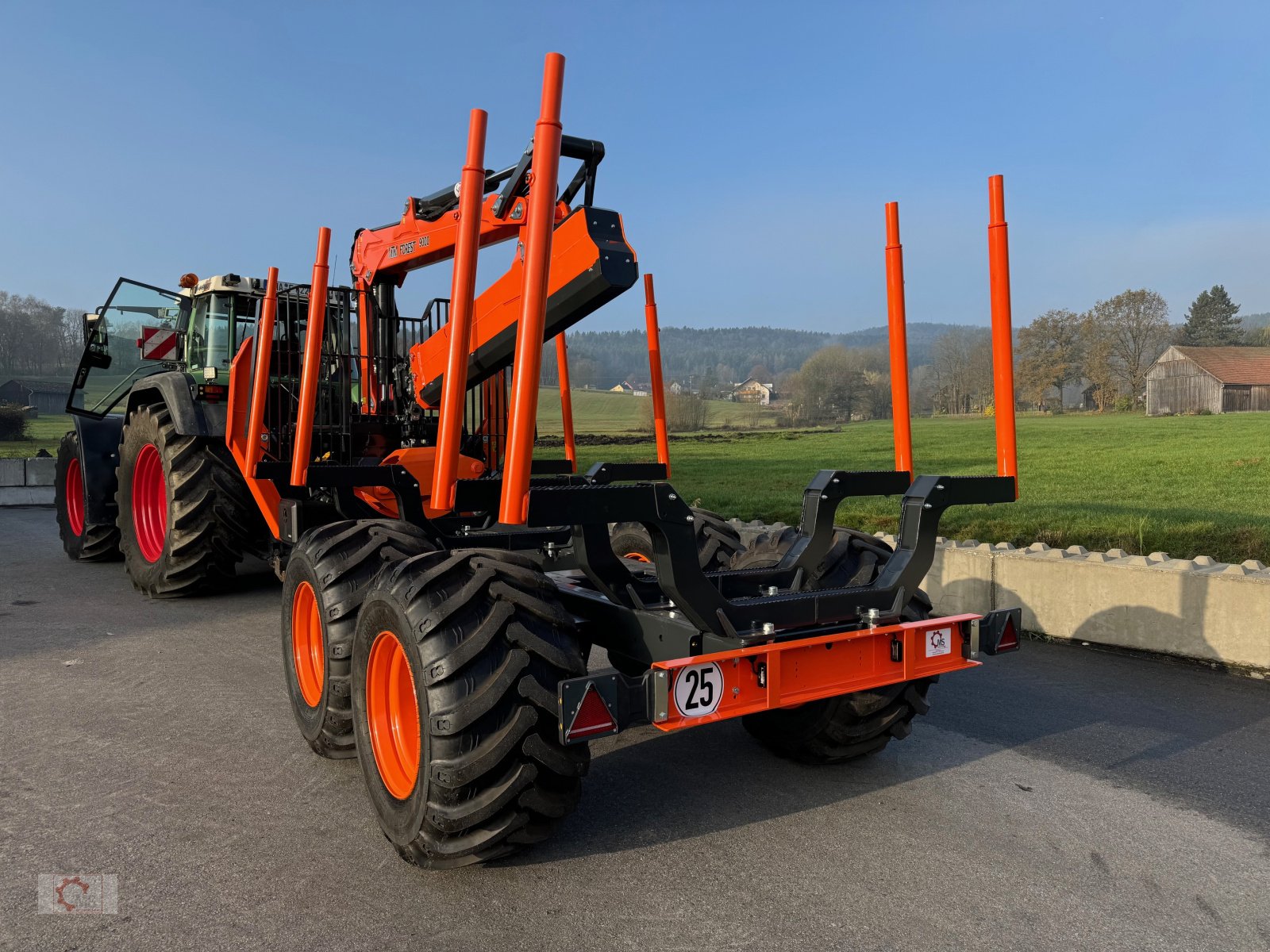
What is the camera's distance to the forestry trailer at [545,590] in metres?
3.08

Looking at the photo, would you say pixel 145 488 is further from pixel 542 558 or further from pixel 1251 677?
pixel 1251 677

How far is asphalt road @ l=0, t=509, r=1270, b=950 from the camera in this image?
9.33ft

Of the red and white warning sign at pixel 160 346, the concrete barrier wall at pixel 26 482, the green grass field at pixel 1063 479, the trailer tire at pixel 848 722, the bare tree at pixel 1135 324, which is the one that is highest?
the bare tree at pixel 1135 324

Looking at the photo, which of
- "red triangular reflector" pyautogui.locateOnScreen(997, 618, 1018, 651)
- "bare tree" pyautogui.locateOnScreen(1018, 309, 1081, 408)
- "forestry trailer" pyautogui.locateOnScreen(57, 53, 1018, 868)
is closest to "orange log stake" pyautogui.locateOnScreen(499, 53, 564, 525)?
"forestry trailer" pyautogui.locateOnScreen(57, 53, 1018, 868)

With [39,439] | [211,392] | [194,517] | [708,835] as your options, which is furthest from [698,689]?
[39,439]

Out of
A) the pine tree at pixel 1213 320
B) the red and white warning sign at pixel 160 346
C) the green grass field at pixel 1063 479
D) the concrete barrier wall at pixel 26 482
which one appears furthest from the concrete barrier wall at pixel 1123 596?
the pine tree at pixel 1213 320

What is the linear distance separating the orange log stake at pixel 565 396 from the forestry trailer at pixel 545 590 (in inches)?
2.6

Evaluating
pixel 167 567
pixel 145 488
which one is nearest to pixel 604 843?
pixel 167 567

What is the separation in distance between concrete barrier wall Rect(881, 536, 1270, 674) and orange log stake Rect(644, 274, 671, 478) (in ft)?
8.06

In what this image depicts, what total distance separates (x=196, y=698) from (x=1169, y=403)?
63.6 meters

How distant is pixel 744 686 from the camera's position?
10.5ft

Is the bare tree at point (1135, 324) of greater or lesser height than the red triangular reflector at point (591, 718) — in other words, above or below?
above

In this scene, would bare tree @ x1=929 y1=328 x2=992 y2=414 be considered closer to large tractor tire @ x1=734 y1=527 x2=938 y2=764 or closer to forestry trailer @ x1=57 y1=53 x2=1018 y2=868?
forestry trailer @ x1=57 y1=53 x2=1018 y2=868

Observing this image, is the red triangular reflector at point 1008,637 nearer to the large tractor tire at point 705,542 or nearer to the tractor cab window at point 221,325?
the large tractor tire at point 705,542
